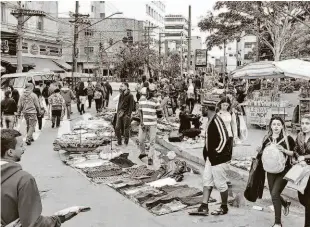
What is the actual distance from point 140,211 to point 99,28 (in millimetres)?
64396

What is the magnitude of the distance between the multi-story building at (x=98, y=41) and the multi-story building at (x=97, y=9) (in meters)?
3.67

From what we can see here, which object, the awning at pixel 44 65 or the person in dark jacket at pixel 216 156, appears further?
the awning at pixel 44 65

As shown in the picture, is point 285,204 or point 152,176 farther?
point 152,176

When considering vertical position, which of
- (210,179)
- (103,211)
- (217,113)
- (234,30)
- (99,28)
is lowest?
(103,211)

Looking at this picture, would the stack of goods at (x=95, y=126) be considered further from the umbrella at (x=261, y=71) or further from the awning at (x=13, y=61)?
the awning at (x=13, y=61)

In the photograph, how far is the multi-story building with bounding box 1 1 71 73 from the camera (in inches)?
1316

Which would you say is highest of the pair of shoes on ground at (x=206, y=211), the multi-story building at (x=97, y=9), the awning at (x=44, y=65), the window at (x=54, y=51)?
the multi-story building at (x=97, y=9)

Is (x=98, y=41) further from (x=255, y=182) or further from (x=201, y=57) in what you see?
→ (x=255, y=182)

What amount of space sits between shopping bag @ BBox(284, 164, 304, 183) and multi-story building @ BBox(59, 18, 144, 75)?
53157 millimetres

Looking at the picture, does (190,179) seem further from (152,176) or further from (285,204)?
(285,204)

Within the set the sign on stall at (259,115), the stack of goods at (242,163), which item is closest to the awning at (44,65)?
the sign on stall at (259,115)

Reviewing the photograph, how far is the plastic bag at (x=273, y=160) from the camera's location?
17.8 feet

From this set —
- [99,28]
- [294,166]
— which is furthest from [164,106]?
[99,28]

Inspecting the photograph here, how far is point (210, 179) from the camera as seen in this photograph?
6227 mm
